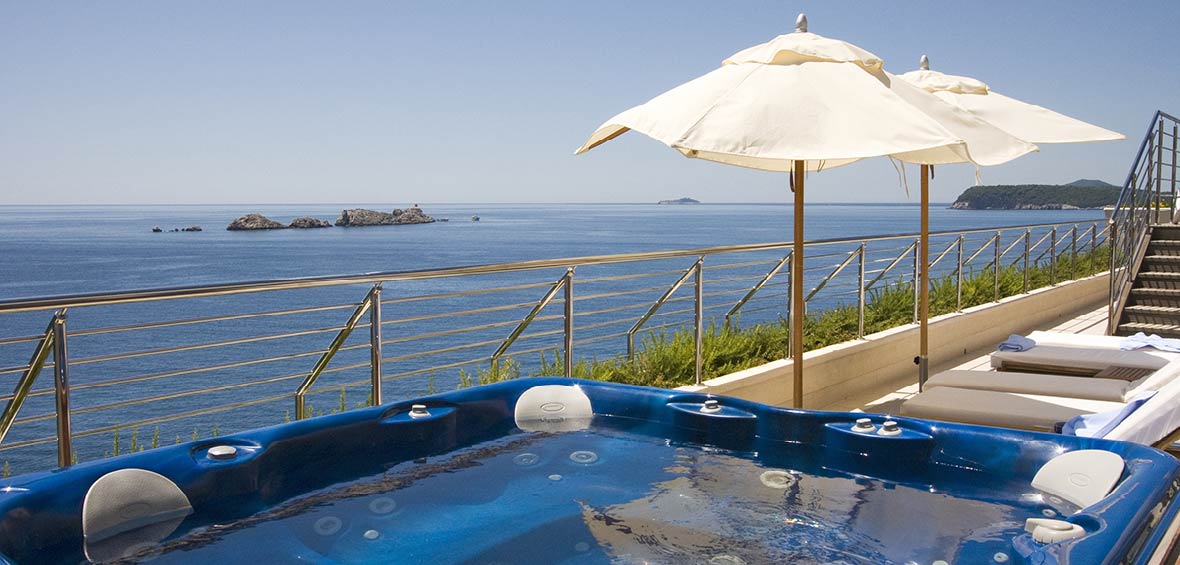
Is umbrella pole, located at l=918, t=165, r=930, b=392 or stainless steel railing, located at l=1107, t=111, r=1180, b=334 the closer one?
umbrella pole, located at l=918, t=165, r=930, b=392

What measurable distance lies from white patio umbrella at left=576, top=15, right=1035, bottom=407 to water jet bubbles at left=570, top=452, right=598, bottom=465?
4.08 ft

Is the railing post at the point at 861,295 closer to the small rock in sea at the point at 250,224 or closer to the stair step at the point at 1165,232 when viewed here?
the stair step at the point at 1165,232

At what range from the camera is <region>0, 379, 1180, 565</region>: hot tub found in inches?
98.0

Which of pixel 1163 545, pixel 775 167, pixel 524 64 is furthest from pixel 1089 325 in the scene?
pixel 524 64

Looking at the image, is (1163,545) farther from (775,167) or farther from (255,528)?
(775,167)

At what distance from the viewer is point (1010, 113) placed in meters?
5.22

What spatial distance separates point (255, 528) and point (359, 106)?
171 feet

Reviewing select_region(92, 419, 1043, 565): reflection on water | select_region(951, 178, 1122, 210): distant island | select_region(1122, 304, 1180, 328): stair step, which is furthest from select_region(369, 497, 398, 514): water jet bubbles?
select_region(951, 178, 1122, 210): distant island

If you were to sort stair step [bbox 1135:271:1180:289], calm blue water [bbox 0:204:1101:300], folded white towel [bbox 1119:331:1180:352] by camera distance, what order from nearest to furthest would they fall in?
folded white towel [bbox 1119:331:1180:352]
stair step [bbox 1135:271:1180:289]
calm blue water [bbox 0:204:1101:300]

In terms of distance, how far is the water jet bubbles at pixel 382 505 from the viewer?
117 inches

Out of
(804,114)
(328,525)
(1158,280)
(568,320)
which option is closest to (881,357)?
(568,320)

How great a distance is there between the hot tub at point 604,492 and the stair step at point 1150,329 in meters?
4.98

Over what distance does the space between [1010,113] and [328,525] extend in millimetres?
4430

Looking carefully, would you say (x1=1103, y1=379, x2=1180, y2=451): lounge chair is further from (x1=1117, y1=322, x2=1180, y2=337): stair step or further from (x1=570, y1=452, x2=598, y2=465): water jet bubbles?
(x1=1117, y1=322, x2=1180, y2=337): stair step
